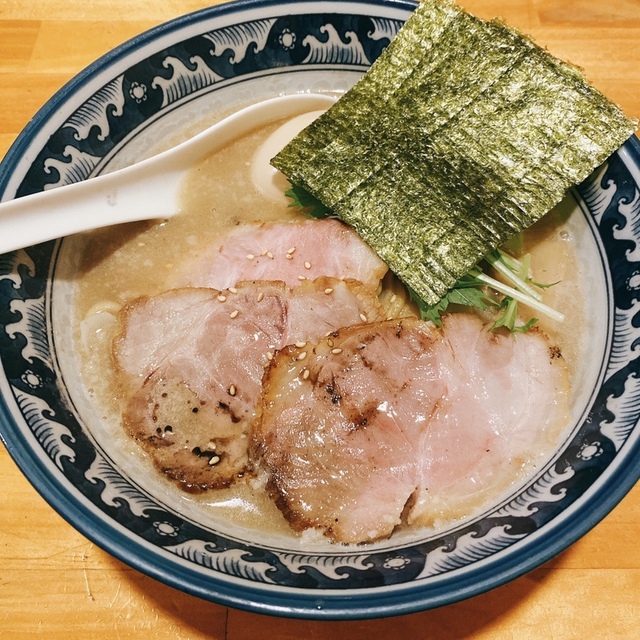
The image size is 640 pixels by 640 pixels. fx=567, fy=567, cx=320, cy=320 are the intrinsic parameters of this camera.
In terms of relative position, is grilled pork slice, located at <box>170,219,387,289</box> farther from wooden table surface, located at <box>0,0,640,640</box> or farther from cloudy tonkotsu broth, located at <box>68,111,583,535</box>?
wooden table surface, located at <box>0,0,640,640</box>

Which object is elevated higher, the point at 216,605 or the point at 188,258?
the point at 188,258

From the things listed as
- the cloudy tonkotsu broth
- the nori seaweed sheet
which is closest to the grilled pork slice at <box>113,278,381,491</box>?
the cloudy tonkotsu broth

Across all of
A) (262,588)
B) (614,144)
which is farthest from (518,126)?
(262,588)

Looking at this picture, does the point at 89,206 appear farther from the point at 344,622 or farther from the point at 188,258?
the point at 344,622

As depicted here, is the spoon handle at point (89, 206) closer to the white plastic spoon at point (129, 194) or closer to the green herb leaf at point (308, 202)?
the white plastic spoon at point (129, 194)

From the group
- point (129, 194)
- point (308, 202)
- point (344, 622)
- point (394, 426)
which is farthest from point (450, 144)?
point (344, 622)

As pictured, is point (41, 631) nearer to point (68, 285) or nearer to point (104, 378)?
point (104, 378)

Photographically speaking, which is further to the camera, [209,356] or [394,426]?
[209,356]

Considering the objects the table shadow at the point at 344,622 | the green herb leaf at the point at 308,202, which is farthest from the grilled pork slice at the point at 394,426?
the green herb leaf at the point at 308,202

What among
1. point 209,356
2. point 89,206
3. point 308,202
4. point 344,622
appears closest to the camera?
point 344,622
